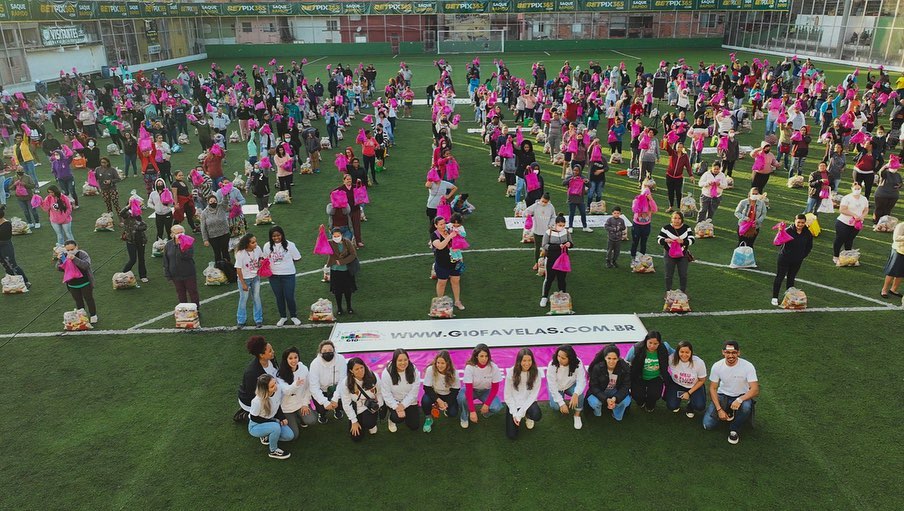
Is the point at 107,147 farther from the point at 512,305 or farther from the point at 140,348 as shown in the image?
the point at 512,305

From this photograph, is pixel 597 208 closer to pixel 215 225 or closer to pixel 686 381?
pixel 686 381

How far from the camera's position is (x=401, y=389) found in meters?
8.15

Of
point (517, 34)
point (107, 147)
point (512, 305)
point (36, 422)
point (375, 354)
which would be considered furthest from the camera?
point (517, 34)

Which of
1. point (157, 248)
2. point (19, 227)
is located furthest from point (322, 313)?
point (19, 227)

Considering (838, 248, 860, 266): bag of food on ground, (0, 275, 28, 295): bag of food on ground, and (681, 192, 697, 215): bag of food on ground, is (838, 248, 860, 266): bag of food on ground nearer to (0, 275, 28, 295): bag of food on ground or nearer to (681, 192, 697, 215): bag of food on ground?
(681, 192, 697, 215): bag of food on ground

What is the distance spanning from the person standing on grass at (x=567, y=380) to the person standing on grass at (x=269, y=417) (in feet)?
11.1

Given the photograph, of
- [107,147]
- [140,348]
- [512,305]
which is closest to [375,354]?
[512,305]

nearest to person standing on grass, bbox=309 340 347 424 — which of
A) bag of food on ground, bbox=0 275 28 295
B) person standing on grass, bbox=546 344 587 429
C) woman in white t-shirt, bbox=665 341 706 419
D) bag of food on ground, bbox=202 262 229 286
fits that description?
person standing on grass, bbox=546 344 587 429

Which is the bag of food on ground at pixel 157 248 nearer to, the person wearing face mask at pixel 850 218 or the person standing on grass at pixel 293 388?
the person standing on grass at pixel 293 388

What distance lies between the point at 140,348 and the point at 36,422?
6.87 ft

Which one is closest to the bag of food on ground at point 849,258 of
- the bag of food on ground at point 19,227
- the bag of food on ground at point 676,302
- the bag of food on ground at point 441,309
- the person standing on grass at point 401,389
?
the bag of food on ground at point 676,302

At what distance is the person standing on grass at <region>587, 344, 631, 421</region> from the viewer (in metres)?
8.21

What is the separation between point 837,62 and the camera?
45562 mm

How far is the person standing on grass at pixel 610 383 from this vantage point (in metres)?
8.21
